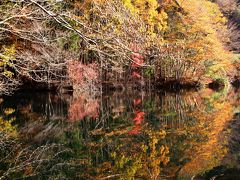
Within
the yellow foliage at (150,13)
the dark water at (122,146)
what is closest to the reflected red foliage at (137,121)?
the dark water at (122,146)

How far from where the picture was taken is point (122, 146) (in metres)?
8.81

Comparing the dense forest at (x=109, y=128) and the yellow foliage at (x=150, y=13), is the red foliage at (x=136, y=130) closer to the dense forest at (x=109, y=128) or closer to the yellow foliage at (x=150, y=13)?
the dense forest at (x=109, y=128)

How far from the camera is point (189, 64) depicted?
96.3 feet

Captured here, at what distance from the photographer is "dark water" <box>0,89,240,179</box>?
6.70m

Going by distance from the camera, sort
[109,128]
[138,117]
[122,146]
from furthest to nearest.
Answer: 1. [138,117]
2. [109,128]
3. [122,146]

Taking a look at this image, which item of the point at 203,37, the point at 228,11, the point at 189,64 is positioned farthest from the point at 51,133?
the point at 228,11

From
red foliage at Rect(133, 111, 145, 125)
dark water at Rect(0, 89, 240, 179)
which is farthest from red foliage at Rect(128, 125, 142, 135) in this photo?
red foliage at Rect(133, 111, 145, 125)

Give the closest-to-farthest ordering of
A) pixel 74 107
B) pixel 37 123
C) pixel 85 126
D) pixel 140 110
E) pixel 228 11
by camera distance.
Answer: pixel 85 126
pixel 37 123
pixel 140 110
pixel 74 107
pixel 228 11

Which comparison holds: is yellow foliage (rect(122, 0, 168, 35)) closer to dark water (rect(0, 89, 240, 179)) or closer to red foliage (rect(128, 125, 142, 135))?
dark water (rect(0, 89, 240, 179))

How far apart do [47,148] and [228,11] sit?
45856mm

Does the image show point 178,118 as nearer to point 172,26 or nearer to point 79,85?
point 79,85

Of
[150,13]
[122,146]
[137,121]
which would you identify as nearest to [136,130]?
[137,121]

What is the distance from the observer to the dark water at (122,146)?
670cm

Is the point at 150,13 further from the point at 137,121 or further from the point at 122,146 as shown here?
the point at 122,146
